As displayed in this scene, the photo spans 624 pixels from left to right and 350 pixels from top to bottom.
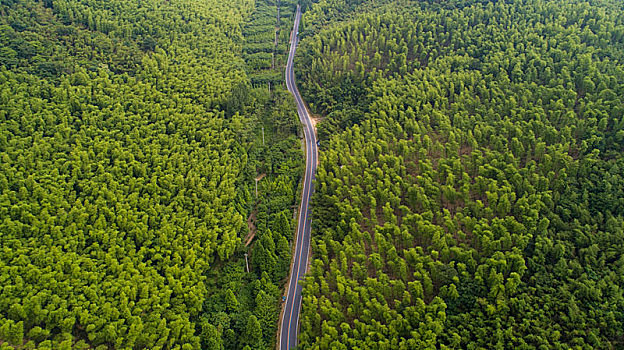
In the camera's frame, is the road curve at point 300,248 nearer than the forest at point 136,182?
No

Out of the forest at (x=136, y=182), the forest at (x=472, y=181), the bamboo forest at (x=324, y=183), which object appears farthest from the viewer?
the forest at (x=136, y=182)

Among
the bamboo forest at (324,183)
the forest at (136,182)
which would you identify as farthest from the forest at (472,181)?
the forest at (136,182)

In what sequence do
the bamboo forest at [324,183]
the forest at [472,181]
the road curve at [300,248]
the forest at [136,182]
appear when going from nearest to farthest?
the forest at [472,181]
the bamboo forest at [324,183]
the forest at [136,182]
the road curve at [300,248]

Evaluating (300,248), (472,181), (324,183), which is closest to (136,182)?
(300,248)

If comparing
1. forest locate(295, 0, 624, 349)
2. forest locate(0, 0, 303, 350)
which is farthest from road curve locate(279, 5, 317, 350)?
forest locate(295, 0, 624, 349)

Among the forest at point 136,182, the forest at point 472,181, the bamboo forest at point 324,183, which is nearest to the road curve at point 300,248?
the bamboo forest at point 324,183

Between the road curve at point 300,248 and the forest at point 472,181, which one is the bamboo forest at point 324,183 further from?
the road curve at point 300,248

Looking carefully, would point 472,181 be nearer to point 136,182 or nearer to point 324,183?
point 324,183
